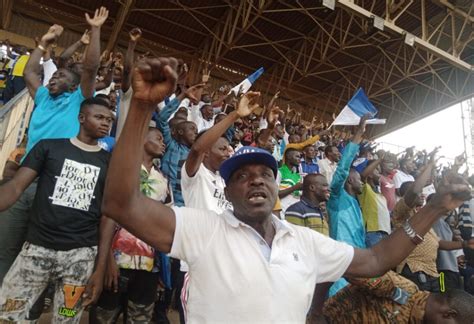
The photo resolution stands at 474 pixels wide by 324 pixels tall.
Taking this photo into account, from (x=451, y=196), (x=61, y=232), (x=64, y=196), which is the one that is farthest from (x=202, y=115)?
(x=451, y=196)

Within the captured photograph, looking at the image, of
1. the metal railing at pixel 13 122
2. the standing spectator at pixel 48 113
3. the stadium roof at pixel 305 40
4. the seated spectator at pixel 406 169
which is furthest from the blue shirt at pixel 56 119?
the stadium roof at pixel 305 40

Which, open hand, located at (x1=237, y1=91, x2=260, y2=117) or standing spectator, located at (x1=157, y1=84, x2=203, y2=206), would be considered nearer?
open hand, located at (x1=237, y1=91, x2=260, y2=117)

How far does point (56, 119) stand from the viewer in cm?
278

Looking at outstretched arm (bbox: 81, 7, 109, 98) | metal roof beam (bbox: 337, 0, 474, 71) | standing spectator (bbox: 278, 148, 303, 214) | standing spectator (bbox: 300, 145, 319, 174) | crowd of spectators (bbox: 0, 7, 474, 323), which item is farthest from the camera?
metal roof beam (bbox: 337, 0, 474, 71)

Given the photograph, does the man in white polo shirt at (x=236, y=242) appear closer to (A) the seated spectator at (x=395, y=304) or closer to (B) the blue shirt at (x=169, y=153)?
(A) the seated spectator at (x=395, y=304)

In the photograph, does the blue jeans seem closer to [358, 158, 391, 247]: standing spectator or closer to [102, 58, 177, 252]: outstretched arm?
[358, 158, 391, 247]: standing spectator

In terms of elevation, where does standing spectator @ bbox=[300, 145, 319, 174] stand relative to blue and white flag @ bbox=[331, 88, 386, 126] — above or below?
below

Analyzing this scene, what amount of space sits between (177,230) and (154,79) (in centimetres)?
58

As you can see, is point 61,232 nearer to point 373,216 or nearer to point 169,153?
point 169,153

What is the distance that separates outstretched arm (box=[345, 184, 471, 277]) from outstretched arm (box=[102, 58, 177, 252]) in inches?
40.1

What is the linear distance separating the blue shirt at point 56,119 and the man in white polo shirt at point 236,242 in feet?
5.17

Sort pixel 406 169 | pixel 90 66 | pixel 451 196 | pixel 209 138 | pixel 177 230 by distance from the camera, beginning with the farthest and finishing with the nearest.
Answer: pixel 406 169
pixel 90 66
pixel 209 138
pixel 451 196
pixel 177 230

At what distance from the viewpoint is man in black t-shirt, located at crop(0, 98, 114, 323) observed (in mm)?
1992

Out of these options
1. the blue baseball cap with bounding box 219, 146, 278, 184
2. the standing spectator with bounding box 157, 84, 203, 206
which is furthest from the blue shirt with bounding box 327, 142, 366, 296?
the blue baseball cap with bounding box 219, 146, 278, 184
